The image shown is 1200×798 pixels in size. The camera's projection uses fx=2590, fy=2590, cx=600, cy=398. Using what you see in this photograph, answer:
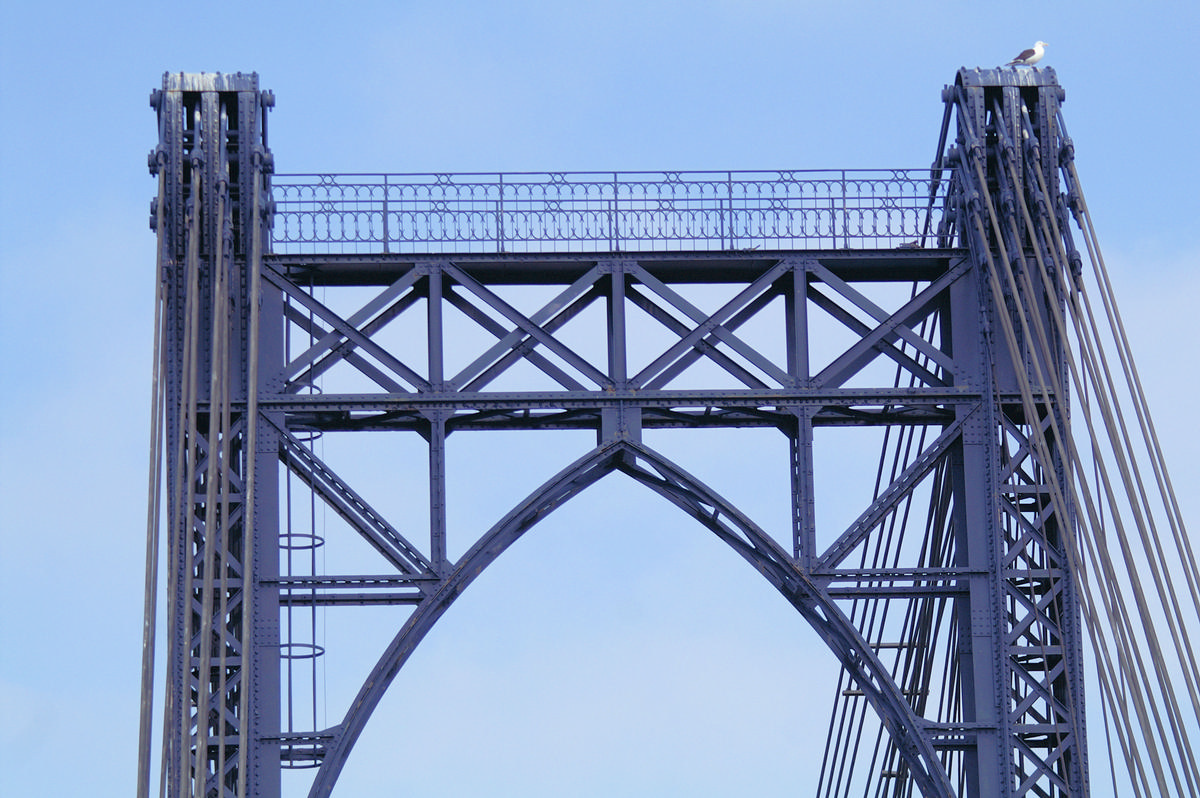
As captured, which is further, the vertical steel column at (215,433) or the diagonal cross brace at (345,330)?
the diagonal cross brace at (345,330)

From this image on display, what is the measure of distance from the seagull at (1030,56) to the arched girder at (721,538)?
19.8ft

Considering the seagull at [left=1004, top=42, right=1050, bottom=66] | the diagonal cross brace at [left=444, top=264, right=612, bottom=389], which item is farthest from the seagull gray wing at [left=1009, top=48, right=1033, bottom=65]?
the diagonal cross brace at [left=444, top=264, right=612, bottom=389]

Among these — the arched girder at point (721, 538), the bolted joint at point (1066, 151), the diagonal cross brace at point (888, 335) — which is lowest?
the arched girder at point (721, 538)

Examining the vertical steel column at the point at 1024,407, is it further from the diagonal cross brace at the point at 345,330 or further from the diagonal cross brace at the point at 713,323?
the diagonal cross brace at the point at 345,330

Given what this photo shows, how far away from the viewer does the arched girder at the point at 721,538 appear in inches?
1088

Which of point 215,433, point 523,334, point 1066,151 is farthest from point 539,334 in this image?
point 1066,151

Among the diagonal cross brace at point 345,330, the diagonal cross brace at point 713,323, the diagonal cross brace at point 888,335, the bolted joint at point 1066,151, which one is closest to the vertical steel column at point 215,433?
the diagonal cross brace at point 345,330

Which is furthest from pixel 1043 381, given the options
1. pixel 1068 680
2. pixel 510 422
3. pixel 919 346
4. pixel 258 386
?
pixel 258 386

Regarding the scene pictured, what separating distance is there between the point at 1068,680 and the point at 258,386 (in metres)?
9.31

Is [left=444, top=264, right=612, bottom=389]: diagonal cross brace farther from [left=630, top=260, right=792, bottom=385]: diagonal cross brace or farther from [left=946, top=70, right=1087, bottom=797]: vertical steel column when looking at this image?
[left=946, top=70, right=1087, bottom=797]: vertical steel column

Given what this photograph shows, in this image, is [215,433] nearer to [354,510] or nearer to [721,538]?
[354,510]

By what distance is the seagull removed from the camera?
95.9 ft

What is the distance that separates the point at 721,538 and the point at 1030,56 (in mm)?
6502

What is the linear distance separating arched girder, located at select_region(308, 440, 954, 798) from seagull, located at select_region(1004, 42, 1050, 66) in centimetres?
603
